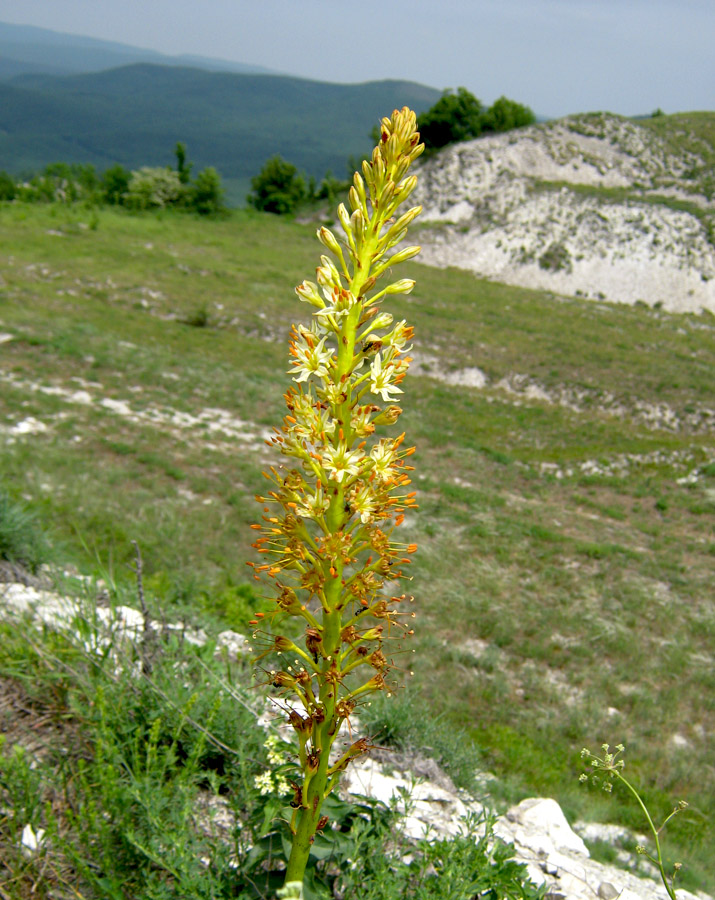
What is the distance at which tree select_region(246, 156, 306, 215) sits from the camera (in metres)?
68.4

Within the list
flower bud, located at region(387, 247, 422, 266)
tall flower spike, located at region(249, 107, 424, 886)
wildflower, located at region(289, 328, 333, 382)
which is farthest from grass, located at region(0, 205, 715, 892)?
flower bud, located at region(387, 247, 422, 266)

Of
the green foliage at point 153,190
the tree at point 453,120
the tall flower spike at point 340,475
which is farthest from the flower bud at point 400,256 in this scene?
the tree at point 453,120

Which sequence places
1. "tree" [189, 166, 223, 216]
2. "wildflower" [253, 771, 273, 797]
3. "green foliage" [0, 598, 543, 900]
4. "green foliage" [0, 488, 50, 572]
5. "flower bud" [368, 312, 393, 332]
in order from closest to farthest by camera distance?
"flower bud" [368, 312, 393, 332] < "green foliage" [0, 598, 543, 900] < "wildflower" [253, 771, 273, 797] < "green foliage" [0, 488, 50, 572] < "tree" [189, 166, 223, 216]

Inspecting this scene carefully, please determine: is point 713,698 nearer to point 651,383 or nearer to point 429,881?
point 429,881

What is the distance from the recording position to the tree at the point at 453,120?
67062mm

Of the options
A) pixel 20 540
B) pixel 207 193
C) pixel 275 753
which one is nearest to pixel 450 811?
pixel 275 753

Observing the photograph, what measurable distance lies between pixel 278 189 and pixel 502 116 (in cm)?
2631

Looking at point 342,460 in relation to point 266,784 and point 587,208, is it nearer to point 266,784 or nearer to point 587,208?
point 266,784

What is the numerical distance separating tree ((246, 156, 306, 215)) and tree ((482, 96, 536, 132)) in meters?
21.9

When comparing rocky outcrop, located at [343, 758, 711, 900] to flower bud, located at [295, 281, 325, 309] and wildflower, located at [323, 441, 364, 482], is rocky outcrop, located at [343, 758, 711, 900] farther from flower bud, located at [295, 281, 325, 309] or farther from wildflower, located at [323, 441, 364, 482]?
flower bud, located at [295, 281, 325, 309]

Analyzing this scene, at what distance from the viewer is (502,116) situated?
68562mm

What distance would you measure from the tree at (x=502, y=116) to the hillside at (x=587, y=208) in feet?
14.9

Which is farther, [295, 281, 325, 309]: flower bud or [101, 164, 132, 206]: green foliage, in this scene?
[101, 164, 132, 206]: green foliage

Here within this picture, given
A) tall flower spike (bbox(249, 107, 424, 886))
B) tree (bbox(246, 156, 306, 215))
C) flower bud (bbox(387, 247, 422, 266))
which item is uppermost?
tree (bbox(246, 156, 306, 215))
